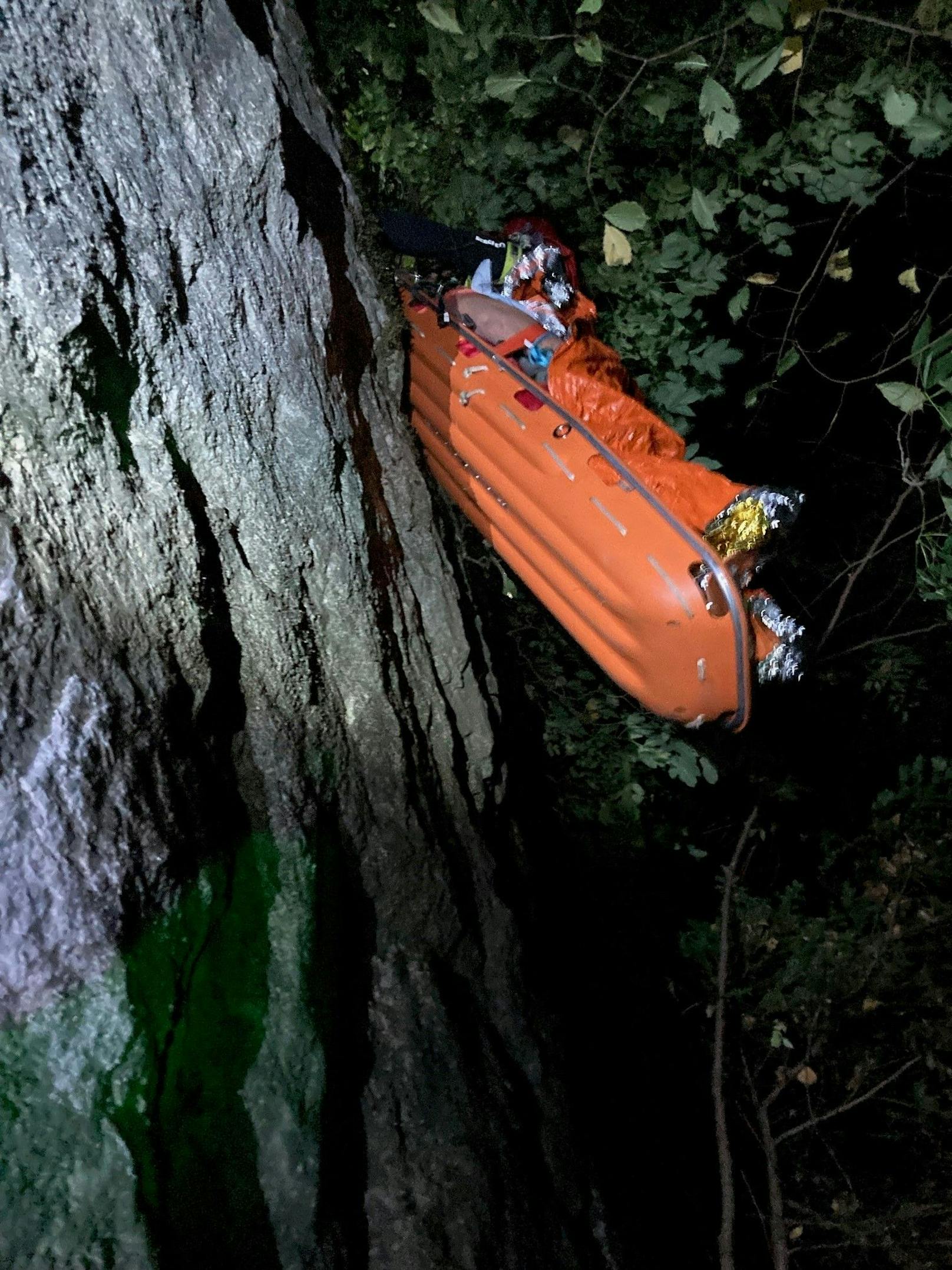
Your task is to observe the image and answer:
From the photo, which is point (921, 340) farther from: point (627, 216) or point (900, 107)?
point (627, 216)

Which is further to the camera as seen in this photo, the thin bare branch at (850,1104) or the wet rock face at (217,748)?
the thin bare branch at (850,1104)

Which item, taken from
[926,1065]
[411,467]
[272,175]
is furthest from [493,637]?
[926,1065]

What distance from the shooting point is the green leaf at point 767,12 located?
6.11 feet

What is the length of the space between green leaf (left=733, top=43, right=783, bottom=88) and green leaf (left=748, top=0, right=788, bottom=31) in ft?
0.62

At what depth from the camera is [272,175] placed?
228 cm

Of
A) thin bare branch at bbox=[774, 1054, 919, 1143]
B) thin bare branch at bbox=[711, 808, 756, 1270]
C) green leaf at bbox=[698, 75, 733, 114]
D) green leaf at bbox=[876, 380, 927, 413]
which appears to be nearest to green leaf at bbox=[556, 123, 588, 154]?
green leaf at bbox=[698, 75, 733, 114]

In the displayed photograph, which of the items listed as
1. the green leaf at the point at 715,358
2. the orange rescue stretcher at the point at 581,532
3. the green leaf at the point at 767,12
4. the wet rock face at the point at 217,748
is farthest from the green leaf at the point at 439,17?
the green leaf at the point at 715,358

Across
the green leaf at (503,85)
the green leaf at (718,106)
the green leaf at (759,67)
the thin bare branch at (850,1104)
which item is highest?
the green leaf at (503,85)

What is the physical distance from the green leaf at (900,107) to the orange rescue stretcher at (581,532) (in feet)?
3.52

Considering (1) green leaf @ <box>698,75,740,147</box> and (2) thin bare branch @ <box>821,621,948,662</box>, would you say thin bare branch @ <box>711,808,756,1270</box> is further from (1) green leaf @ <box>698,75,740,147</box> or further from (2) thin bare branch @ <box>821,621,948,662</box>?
(1) green leaf @ <box>698,75,740,147</box>

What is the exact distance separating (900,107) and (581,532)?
1316 mm

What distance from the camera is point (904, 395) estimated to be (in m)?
1.76

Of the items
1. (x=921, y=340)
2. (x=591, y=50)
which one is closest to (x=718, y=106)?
(x=591, y=50)

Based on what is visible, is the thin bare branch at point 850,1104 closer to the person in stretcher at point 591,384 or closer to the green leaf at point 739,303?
the person in stretcher at point 591,384
